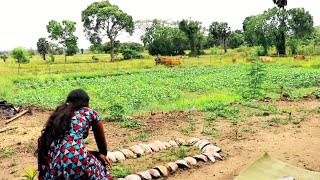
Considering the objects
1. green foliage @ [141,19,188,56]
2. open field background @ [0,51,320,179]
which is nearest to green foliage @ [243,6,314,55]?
green foliage @ [141,19,188,56]

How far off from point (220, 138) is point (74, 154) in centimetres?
505

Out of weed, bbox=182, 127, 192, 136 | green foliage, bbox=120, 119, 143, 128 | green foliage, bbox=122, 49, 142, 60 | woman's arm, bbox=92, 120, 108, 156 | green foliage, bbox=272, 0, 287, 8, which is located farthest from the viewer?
green foliage, bbox=122, 49, 142, 60

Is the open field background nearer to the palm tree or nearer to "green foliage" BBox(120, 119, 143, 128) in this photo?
"green foliage" BBox(120, 119, 143, 128)

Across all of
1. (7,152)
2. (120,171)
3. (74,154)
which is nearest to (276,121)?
(120,171)

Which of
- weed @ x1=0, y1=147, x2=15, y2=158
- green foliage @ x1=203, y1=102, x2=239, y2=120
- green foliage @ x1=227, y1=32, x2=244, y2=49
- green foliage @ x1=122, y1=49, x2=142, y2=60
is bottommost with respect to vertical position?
weed @ x1=0, y1=147, x2=15, y2=158

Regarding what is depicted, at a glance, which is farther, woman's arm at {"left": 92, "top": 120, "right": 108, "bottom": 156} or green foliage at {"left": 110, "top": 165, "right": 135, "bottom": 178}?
green foliage at {"left": 110, "top": 165, "right": 135, "bottom": 178}

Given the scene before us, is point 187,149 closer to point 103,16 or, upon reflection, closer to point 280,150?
point 280,150

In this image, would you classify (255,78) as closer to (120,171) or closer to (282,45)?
(120,171)

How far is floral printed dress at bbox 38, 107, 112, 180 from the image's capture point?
142 inches

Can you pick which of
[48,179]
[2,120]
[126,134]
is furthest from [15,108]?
[48,179]

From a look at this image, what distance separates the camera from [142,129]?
8836 mm

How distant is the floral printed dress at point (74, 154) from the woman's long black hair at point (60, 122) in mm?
46

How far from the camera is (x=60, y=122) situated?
142 inches

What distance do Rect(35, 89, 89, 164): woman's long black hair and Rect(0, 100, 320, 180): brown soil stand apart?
277cm
